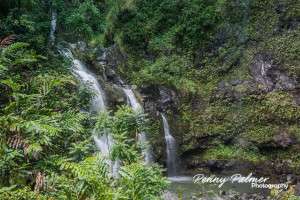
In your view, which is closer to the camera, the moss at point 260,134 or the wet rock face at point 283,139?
the wet rock face at point 283,139

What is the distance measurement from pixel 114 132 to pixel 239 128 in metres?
8.94

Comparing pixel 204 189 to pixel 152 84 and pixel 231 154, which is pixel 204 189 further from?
pixel 152 84

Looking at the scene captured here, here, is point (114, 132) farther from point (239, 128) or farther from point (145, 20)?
point (145, 20)

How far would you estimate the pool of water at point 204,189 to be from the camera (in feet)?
A: 34.7

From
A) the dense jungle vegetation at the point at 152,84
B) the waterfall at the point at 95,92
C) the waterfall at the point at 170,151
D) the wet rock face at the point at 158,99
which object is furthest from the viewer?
the wet rock face at the point at 158,99

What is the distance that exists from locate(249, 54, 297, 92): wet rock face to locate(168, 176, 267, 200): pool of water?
362cm

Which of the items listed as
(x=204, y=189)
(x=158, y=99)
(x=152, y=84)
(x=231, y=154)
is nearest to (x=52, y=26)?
(x=158, y=99)

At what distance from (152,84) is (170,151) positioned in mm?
2635

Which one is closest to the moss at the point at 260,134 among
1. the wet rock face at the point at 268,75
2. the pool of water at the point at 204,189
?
the wet rock face at the point at 268,75

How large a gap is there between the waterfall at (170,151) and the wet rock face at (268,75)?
344 centimetres

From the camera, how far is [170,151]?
13.4 meters

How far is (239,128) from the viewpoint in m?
13.6

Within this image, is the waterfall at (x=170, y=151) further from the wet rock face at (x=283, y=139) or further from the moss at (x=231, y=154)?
the wet rock face at (x=283, y=139)

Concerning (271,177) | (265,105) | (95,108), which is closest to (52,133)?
(95,108)
